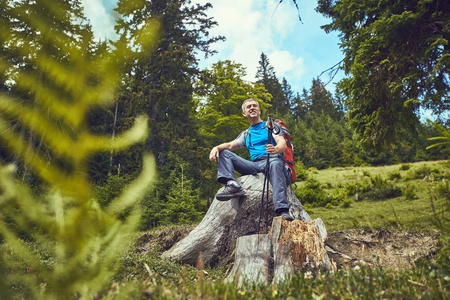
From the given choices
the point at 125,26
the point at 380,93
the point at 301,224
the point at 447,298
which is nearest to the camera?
the point at 125,26

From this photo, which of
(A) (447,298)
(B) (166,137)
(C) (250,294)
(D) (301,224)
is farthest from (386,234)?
(B) (166,137)

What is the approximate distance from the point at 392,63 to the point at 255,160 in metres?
5.58

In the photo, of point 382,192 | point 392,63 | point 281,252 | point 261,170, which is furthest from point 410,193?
point 281,252

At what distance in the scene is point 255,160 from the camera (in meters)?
4.33

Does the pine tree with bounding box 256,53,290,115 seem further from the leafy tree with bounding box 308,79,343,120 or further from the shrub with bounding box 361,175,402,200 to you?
the shrub with bounding box 361,175,402,200

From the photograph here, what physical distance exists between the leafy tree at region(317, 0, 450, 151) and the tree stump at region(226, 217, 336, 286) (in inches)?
231

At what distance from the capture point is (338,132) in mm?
41031

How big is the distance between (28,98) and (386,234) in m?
5.02

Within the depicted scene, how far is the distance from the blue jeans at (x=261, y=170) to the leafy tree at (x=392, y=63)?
4988 mm

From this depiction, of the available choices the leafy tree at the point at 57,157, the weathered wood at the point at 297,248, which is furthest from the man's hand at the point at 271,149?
the leafy tree at the point at 57,157

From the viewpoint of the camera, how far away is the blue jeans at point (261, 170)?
11.5 feet

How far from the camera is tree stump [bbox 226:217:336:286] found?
251 centimetres

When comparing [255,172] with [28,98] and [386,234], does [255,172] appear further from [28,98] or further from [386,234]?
[28,98]

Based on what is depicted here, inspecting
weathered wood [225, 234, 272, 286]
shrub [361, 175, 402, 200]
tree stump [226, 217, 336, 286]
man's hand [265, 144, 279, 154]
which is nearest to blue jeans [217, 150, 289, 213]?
man's hand [265, 144, 279, 154]
